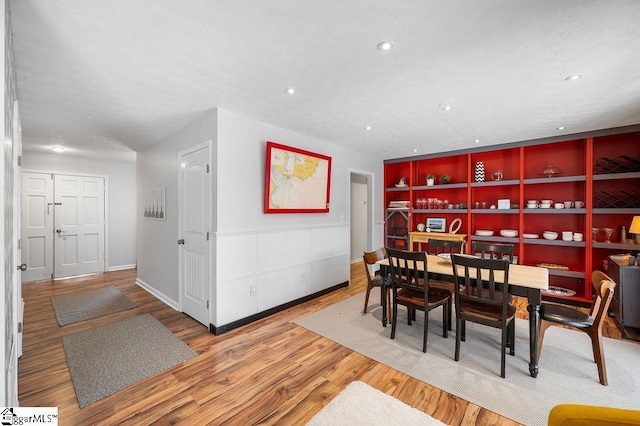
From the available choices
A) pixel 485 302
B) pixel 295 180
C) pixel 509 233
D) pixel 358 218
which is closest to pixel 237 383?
pixel 485 302

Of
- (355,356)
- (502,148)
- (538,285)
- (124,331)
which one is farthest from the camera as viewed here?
(502,148)

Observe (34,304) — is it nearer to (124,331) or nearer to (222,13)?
(124,331)

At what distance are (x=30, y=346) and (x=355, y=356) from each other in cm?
333

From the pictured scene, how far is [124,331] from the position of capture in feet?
9.89

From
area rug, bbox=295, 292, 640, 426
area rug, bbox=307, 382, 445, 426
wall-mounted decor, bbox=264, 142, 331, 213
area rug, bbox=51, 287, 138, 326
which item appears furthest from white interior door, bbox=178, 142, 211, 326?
area rug, bbox=307, 382, 445, 426

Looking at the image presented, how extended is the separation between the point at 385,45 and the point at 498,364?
282cm

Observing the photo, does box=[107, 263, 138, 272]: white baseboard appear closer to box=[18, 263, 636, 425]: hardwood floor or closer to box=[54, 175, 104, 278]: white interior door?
box=[54, 175, 104, 278]: white interior door

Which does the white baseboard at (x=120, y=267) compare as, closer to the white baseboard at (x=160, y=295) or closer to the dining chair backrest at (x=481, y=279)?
the white baseboard at (x=160, y=295)

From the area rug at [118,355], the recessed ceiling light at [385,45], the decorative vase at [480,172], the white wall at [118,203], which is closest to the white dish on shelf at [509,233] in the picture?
the decorative vase at [480,172]

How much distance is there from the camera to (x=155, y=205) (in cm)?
424

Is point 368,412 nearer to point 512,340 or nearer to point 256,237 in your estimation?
point 512,340

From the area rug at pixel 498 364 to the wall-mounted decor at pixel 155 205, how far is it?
271cm

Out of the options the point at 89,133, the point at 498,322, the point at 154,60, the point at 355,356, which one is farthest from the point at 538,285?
the point at 89,133

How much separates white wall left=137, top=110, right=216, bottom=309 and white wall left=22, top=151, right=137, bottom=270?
5.57ft
